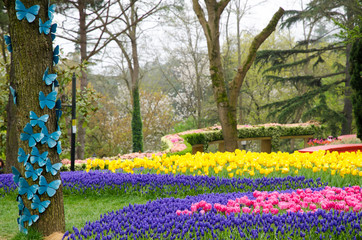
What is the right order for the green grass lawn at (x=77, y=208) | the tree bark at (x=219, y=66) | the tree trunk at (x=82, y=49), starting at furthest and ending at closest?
the tree trunk at (x=82, y=49) < the tree bark at (x=219, y=66) < the green grass lawn at (x=77, y=208)

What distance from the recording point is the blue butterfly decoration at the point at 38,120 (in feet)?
11.8

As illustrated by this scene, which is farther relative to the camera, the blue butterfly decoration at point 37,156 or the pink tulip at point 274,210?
the blue butterfly decoration at point 37,156

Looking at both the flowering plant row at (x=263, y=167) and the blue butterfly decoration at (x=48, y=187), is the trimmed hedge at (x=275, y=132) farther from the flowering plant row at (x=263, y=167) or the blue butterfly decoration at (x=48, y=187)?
the blue butterfly decoration at (x=48, y=187)

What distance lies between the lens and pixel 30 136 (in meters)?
3.62

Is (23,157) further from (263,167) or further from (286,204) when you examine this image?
(263,167)

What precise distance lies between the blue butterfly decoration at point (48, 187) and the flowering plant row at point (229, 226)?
0.65 metres

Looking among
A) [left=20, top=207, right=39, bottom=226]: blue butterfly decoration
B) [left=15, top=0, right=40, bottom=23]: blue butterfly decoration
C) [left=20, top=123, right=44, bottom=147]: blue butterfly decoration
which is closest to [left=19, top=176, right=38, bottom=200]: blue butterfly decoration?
[left=20, top=207, right=39, bottom=226]: blue butterfly decoration

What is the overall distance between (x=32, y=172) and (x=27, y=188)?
0.19m

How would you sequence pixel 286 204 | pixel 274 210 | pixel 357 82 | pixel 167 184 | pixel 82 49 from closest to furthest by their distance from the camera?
pixel 274 210
pixel 286 204
pixel 167 184
pixel 357 82
pixel 82 49

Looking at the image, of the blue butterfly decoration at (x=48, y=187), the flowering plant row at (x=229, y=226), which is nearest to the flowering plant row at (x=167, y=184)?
the flowering plant row at (x=229, y=226)

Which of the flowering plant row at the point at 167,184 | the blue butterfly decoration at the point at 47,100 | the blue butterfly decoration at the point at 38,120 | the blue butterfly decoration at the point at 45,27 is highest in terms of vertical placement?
the blue butterfly decoration at the point at 45,27

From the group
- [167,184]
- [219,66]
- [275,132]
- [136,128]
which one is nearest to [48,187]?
[167,184]

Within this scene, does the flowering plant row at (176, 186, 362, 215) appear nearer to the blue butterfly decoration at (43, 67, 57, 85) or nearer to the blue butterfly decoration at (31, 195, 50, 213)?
the blue butterfly decoration at (31, 195, 50, 213)

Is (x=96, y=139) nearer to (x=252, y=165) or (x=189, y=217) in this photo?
(x=252, y=165)
